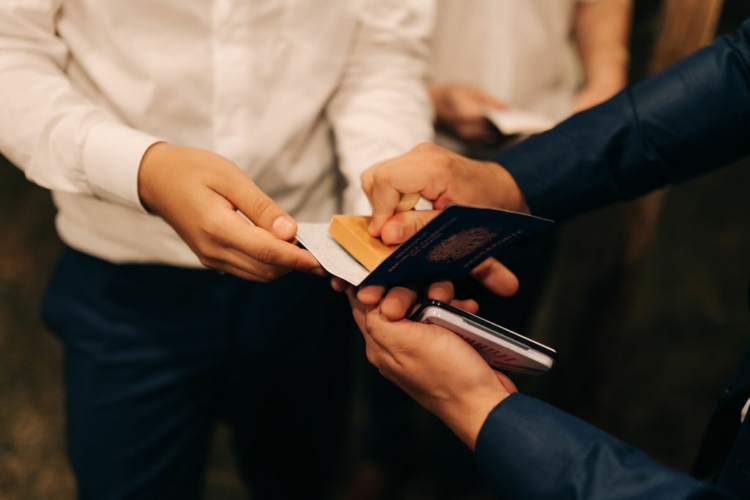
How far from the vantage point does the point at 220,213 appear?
1.77 ft

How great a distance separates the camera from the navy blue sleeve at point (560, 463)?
45 cm

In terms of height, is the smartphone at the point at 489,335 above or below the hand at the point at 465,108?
below

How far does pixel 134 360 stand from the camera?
0.80m

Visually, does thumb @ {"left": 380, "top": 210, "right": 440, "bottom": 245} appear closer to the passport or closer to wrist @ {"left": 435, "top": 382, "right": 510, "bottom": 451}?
the passport

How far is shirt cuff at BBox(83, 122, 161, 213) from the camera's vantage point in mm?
583

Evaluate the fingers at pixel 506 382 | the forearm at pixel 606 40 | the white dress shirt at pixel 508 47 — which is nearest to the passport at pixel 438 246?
the fingers at pixel 506 382

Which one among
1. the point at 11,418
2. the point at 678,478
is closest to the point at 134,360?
the point at 678,478

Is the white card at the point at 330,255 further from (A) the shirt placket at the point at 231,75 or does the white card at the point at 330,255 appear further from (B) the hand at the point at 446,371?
(A) the shirt placket at the point at 231,75

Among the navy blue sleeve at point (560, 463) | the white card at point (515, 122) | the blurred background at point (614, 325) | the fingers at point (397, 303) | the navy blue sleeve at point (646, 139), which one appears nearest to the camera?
the navy blue sleeve at point (560, 463)

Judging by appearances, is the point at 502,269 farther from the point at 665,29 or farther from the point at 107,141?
the point at 665,29

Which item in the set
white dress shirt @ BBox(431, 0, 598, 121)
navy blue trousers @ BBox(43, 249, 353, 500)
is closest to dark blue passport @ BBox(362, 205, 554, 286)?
navy blue trousers @ BBox(43, 249, 353, 500)

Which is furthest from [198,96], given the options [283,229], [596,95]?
[596,95]

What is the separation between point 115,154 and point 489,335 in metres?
0.48

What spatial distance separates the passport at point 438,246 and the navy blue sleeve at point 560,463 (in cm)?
17
